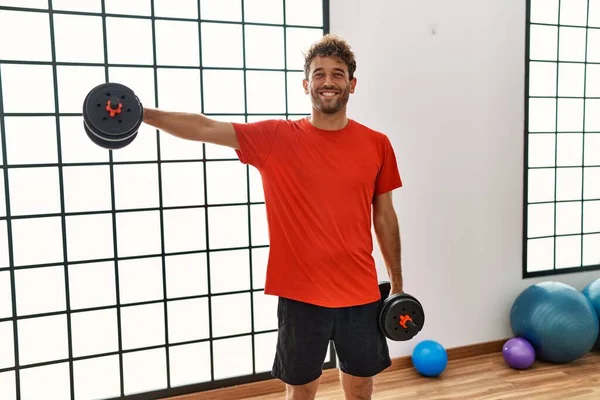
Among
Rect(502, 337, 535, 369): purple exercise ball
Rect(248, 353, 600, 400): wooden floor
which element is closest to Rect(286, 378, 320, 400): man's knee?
Rect(248, 353, 600, 400): wooden floor

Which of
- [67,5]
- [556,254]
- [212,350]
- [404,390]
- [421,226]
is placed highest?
[67,5]

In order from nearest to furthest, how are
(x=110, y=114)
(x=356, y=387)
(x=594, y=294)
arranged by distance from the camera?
(x=110, y=114) → (x=356, y=387) → (x=594, y=294)

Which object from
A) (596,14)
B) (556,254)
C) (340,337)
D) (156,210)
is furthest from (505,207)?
(156,210)

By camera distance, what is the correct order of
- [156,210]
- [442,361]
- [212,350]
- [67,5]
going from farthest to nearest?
[442,361], [212,350], [156,210], [67,5]

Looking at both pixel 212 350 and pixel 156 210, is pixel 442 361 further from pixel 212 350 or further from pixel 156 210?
pixel 156 210

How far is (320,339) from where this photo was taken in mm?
1712

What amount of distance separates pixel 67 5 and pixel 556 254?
10.2ft

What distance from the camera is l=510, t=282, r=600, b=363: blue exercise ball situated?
9.15 feet

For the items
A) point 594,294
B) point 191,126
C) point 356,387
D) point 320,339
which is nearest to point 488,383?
point 594,294

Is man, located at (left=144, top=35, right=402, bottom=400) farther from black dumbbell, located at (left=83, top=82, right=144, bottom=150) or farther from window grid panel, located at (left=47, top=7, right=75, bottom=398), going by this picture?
window grid panel, located at (left=47, top=7, right=75, bottom=398)

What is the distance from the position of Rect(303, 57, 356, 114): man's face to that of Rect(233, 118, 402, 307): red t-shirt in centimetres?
9

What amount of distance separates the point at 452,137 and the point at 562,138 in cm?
89

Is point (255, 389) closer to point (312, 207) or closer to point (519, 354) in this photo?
point (312, 207)

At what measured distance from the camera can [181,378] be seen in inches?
101
